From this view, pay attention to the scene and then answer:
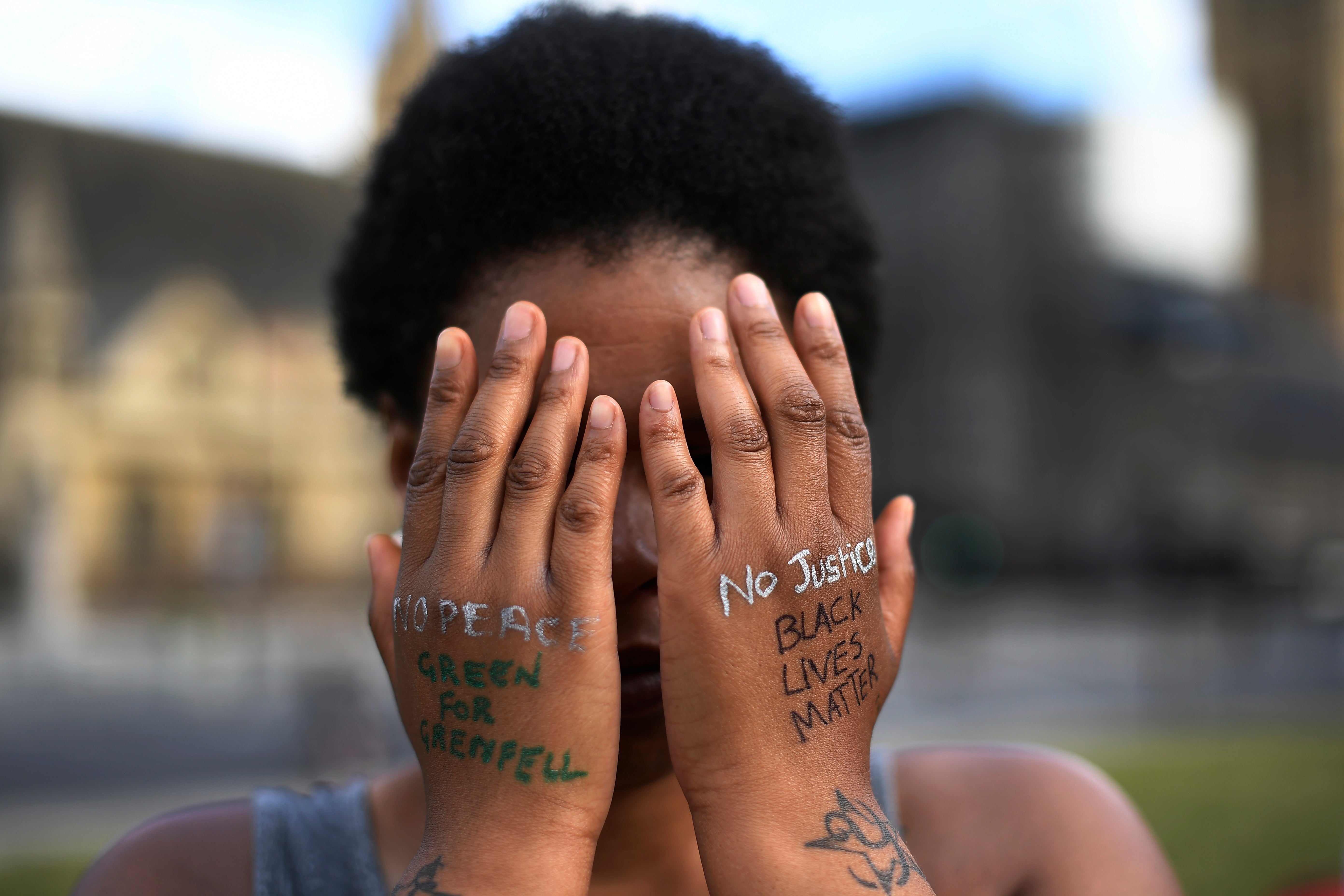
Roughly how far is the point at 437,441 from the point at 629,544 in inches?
11.5

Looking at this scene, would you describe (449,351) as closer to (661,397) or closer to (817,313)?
(661,397)

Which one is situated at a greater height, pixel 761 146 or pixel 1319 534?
pixel 761 146

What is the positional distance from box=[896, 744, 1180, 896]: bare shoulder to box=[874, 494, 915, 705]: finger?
1.14 feet

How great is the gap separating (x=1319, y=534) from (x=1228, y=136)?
1482 cm

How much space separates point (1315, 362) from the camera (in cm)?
3797

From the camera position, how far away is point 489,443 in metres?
1.40

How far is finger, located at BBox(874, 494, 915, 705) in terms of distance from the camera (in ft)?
5.22

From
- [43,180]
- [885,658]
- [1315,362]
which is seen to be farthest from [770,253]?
[1315,362]

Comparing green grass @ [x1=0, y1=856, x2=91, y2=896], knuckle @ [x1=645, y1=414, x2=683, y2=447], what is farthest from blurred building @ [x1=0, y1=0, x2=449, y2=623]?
knuckle @ [x1=645, y1=414, x2=683, y2=447]

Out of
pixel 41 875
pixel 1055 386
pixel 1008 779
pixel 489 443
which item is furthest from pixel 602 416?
pixel 1055 386

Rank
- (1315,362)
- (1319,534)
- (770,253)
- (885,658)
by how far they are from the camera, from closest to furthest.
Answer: (885,658), (770,253), (1319,534), (1315,362)

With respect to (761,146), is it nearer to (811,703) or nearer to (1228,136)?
(811,703)

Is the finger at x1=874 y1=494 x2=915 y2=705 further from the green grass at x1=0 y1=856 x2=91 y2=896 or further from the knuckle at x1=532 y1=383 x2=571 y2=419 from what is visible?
the green grass at x1=0 y1=856 x2=91 y2=896

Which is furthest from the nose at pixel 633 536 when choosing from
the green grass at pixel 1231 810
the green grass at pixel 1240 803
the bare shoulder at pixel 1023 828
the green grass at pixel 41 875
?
the green grass at pixel 1240 803
